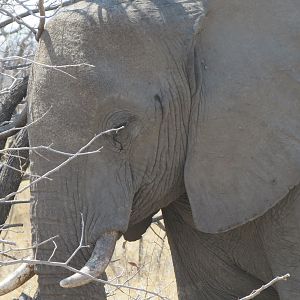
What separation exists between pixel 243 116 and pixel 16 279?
3.30 feet

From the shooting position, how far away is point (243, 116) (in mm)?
3521

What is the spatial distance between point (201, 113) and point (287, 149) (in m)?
0.34

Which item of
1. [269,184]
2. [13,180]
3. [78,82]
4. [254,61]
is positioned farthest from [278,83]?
[13,180]

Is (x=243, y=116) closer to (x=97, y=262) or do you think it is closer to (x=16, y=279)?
(x=97, y=262)

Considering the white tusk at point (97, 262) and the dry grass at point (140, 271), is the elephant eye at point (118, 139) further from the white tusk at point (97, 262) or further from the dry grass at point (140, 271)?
the dry grass at point (140, 271)

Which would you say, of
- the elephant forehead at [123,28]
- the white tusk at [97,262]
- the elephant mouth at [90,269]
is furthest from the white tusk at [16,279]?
the elephant forehead at [123,28]

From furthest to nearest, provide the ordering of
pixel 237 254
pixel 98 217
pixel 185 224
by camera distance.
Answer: pixel 185 224 → pixel 237 254 → pixel 98 217

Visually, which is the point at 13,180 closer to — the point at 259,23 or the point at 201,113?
the point at 201,113

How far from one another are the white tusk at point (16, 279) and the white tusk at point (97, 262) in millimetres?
A: 289

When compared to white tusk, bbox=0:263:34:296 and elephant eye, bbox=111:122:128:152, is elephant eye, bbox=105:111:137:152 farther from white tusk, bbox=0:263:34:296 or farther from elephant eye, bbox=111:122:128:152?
white tusk, bbox=0:263:34:296

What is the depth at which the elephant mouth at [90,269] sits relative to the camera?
3.22m

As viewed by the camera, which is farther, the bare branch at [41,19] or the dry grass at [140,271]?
the dry grass at [140,271]

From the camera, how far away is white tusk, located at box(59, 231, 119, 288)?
321 centimetres

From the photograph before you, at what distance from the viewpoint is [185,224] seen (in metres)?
4.18
